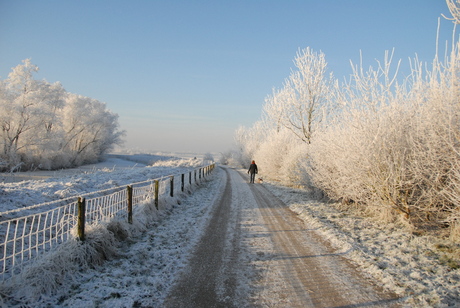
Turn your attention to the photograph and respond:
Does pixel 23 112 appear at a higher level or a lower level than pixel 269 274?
Answer: higher

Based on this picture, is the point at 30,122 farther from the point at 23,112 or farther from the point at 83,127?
the point at 83,127

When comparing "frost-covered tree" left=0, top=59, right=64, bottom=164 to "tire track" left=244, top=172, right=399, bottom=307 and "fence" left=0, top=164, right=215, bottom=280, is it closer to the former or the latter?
"fence" left=0, top=164, right=215, bottom=280

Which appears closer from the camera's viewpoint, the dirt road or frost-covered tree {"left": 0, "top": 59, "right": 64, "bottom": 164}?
the dirt road

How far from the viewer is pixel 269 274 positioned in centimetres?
473

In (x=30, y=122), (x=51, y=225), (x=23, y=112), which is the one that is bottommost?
(x=51, y=225)

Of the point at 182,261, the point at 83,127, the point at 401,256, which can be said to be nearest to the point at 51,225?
the point at 182,261

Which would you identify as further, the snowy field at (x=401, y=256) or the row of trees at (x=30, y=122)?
the row of trees at (x=30, y=122)

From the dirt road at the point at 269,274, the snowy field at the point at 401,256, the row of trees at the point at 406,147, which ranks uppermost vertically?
the row of trees at the point at 406,147

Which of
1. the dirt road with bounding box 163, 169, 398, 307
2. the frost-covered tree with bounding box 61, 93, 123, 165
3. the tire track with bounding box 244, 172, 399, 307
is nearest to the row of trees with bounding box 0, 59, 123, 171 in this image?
the frost-covered tree with bounding box 61, 93, 123, 165

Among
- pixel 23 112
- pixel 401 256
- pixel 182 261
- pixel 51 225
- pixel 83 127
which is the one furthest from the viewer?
pixel 83 127

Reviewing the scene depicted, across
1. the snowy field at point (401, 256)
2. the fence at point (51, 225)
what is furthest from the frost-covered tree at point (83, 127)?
the snowy field at point (401, 256)

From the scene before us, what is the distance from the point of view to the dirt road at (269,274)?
12.7 feet

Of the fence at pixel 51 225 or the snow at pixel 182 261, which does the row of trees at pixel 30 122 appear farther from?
the snow at pixel 182 261

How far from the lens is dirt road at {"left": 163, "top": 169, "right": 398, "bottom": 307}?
3.87 meters
